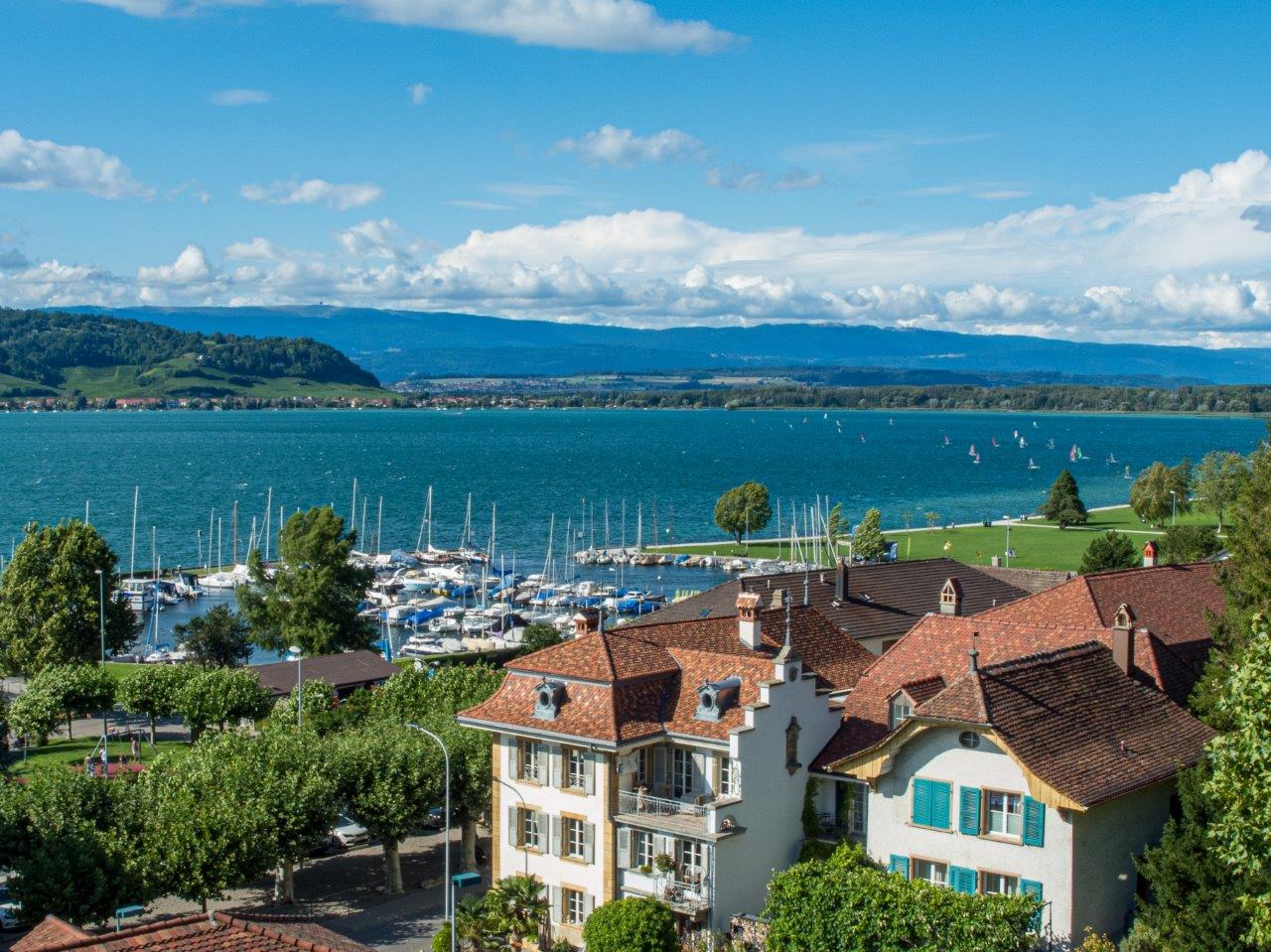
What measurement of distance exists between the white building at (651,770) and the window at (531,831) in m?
0.04

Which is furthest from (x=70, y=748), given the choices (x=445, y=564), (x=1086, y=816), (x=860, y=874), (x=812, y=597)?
(x=445, y=564)

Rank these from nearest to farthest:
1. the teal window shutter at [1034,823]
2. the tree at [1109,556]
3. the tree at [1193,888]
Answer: the tree at [1193,888]
the teal window shutter at [1034,823]
the tree at [1109,556]

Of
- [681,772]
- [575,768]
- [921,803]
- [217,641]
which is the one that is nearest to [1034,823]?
[921,803]

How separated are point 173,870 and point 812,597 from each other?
85.0ft

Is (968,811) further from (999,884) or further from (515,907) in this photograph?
(515,907)

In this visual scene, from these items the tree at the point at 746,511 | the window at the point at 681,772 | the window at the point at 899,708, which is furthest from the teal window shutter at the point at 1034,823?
the tree at the point at 746,511

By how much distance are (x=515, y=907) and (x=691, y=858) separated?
447cm

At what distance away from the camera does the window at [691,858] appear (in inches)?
1288

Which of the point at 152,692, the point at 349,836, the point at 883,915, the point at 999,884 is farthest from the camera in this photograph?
the point at 152,692

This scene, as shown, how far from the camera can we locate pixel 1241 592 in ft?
125

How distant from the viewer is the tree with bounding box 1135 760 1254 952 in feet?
92.9

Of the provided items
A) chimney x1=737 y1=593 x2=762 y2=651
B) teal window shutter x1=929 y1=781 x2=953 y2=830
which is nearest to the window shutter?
chimney x1=737 y1=593 x2=762 y2=651

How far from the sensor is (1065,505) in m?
138

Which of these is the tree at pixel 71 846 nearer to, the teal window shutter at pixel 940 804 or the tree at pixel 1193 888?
the teal window shutter at pixel 940 804
